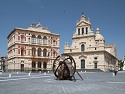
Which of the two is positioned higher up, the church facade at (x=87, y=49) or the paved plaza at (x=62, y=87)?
the church facade at (x=87, y=49)

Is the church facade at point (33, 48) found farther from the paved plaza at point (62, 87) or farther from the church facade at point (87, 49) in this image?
the paved plaza at point (62, 87)

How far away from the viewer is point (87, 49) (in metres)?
61.7

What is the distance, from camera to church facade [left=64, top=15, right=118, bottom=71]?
193 feet

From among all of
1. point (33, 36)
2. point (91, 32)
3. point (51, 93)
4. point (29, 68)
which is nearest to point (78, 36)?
point (91, 32)

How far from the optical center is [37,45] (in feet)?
214

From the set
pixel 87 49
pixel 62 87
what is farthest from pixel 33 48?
pixel 62 87

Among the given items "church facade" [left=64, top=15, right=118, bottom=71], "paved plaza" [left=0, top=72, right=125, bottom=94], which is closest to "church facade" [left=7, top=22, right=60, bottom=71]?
"church facade" [left=64, top=15, right=118, bottom=71]

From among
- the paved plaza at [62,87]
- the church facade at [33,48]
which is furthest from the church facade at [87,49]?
the paved plaza at [62,87]

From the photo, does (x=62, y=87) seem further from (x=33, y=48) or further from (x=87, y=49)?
(x=33, y=48)

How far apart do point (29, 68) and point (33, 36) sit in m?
12.1

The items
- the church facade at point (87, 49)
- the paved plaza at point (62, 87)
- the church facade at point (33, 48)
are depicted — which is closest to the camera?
the paved plaza at point (62, 87)

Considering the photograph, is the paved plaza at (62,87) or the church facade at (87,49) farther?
the church facade at (87,49)

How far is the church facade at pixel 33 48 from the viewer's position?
61.2 meters

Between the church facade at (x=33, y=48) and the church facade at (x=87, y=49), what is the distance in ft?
25.1
